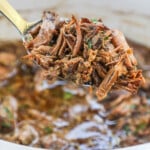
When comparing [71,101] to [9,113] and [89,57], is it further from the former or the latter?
[89,57]

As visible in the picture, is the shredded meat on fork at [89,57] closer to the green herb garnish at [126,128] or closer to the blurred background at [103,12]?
the green herb garnish at [126,128]

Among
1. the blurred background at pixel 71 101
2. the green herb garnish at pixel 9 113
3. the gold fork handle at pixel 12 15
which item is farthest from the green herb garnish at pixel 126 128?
the gold fork handle at pixel 12 15

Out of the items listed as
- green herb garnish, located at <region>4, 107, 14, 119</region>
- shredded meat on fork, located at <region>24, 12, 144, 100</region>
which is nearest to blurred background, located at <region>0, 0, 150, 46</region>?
green herb garnish, located at <region>4, 107, 14, 119</region>

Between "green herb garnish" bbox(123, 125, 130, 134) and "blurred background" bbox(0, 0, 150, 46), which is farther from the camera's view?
"blurred background" bbox(0, 0, 150, 46)

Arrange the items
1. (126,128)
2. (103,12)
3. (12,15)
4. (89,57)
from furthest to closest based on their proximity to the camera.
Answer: (103,12) < (126,128) < (12,15) < (89,57)

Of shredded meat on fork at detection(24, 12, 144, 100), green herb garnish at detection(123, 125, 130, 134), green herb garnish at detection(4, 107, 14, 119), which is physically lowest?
green herb garnish at detection(123, 125, 130, 134)

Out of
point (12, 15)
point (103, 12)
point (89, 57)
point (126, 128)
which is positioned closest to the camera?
point (89, 57)

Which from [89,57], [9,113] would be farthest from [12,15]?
[9,113]

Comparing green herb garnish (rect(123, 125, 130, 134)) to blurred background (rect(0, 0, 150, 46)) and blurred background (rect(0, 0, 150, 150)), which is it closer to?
blurred background (rect(0, 0, 150, 150))
